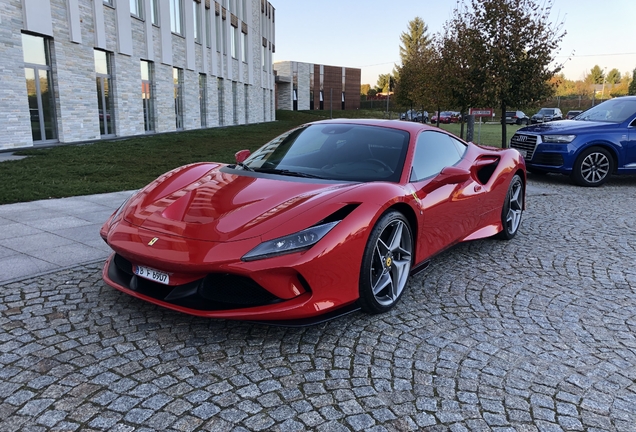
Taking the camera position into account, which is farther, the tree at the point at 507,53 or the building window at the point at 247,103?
the building window at the point at 247,103

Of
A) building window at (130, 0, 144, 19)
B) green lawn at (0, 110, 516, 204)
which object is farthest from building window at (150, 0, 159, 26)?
green lawn at (0, 110, 516, 204)

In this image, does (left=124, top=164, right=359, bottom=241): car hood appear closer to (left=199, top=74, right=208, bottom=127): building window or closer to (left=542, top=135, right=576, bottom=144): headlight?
(left=542, top=135, right=576, bottom=144): headlight

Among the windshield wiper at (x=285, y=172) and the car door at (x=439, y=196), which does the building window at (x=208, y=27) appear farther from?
the windshield wiper at (x=285, y=172)

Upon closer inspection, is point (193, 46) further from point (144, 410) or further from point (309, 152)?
point (144, 410)

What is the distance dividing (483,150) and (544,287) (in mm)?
1771

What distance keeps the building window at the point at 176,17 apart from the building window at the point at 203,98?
3.74m

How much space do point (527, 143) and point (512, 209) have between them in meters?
5.32

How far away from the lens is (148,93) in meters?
20.3

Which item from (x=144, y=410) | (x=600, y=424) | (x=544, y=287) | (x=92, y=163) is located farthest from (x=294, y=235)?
(x=92, y=163)

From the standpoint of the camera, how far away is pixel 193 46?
2411 cm

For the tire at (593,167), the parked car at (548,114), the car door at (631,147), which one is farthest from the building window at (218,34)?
the parked car at (548,114)

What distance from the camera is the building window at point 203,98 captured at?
26.9 m

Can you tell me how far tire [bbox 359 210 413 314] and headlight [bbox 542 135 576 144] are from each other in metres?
7.52

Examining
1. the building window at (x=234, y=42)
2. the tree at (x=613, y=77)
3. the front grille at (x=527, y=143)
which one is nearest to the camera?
the front grille at (x=527, y=143)
